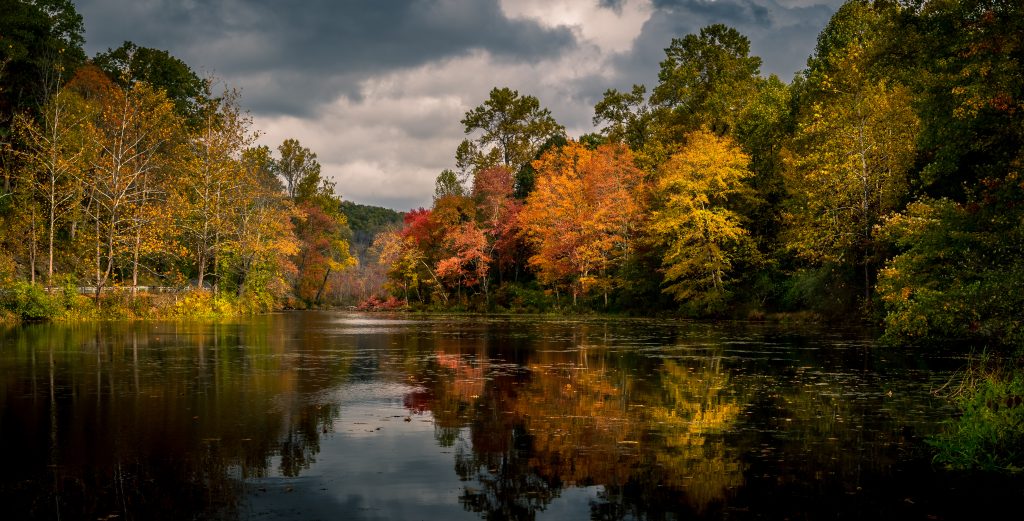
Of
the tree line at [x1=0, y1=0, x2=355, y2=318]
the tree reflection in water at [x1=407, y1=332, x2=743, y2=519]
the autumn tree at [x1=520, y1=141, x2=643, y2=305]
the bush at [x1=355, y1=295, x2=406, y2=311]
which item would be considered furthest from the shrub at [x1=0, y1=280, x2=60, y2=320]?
the bush at [x1=355, y1=295, x2=406, y2=311]

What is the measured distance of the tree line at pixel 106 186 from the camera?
3512cm

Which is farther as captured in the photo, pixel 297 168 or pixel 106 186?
pixel 297 168

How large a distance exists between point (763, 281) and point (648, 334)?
1619cm

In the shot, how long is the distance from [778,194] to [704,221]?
694 centimetres

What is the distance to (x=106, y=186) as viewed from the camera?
35.7 meters

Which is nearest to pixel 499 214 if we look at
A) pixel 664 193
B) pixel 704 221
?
pixel 664 193

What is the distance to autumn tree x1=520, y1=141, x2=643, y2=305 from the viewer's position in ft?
163

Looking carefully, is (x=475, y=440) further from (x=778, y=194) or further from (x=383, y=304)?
(x=383, y=304)

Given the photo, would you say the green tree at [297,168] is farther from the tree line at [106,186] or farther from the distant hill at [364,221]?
the distant hill at [364,221]

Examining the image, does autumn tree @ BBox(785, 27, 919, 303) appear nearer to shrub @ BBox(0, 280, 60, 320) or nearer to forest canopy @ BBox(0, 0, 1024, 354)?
forest canopy @ BBox(0, 0, 1024, 354)

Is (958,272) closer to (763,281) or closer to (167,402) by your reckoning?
(167,402)

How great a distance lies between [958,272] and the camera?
13.4 meters

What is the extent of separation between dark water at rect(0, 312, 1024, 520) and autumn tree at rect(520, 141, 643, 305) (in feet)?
107

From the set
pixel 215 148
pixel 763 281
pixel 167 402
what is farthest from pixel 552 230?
pixel 167 402
